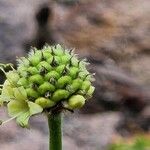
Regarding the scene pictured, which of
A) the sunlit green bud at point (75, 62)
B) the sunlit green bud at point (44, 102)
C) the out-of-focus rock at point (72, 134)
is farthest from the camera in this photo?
the out-of-focus rock at point (72, 134)

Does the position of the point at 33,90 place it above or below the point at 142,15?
below

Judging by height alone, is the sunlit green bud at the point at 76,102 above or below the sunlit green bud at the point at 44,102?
above

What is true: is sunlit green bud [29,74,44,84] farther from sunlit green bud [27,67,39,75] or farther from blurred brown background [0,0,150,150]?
blurred brown background [0,0,150,150]

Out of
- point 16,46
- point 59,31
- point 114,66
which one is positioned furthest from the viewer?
point 59,31

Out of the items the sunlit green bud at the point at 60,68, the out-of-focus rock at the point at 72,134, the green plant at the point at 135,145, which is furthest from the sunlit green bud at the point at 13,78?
the green plant at the point at 135,145

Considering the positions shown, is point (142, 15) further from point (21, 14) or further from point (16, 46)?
point (16, 46)

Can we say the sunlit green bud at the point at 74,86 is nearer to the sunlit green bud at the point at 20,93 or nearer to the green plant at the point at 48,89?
the green plant at the point at 48,89

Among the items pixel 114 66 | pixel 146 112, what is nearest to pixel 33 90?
pixel 146 112

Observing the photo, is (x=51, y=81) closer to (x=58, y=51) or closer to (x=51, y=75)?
(x=51, y=75)
